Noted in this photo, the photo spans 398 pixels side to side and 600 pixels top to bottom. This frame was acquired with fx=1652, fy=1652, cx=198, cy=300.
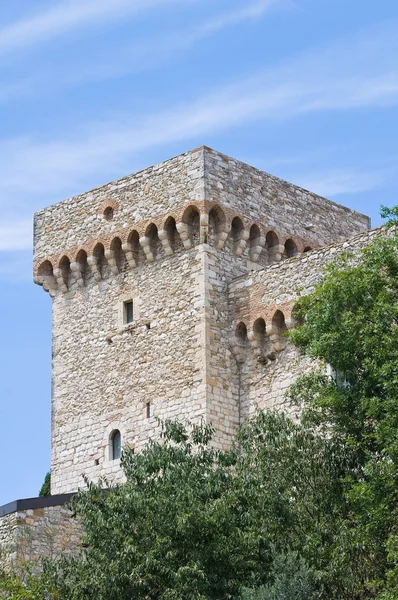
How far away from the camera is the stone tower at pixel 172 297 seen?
32.1 meters

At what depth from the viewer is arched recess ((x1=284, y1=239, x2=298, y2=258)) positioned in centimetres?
3466

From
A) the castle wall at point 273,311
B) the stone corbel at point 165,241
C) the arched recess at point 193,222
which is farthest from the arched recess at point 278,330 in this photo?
the stone corbel at point 165,241

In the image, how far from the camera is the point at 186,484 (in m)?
25.4

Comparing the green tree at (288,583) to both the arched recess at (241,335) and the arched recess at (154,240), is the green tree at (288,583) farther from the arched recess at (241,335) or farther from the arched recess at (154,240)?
the arched recess at (154,240)

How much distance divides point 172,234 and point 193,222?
1.71 feet

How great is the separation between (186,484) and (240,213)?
9.41m

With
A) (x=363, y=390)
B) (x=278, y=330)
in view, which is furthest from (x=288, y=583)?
(x=278, y=330)

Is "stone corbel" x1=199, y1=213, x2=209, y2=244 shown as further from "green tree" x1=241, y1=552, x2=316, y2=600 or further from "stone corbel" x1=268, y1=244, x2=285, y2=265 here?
"green tree" x1=241, y1=552, x2=316, y2=600


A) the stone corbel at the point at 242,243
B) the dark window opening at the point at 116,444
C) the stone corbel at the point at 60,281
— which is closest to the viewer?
the dark window opening at the point at 116,444

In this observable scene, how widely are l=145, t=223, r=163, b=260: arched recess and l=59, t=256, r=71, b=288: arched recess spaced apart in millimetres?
2584

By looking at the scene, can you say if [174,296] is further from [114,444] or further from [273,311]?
[114,444]

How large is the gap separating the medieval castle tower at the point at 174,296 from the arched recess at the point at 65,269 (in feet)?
0.10

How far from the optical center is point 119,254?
34500 millimetres

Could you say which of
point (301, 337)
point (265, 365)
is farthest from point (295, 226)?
point (301, 337)
